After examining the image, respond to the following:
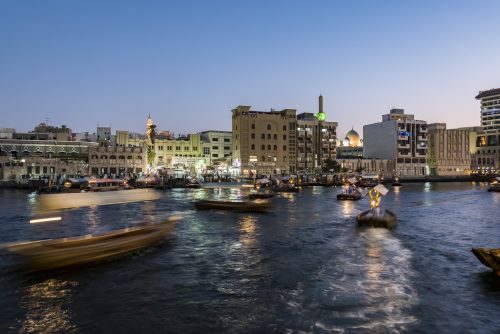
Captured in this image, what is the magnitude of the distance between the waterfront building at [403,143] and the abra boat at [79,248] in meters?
148

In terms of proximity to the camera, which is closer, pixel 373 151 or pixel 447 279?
pixel 447 279

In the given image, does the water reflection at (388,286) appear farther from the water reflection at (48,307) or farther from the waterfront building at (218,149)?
the waterfront building at (218,149)

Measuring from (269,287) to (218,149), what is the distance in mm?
123173

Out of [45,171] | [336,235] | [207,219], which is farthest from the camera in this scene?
[45,171]

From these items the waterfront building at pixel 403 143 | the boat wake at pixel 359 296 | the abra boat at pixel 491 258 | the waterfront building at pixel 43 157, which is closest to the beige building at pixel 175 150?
the waterfront building at pixel 43 157

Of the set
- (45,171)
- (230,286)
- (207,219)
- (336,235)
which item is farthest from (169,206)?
(45,171)

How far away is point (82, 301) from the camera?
1573cm

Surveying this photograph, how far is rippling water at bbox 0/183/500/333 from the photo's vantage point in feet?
45.7

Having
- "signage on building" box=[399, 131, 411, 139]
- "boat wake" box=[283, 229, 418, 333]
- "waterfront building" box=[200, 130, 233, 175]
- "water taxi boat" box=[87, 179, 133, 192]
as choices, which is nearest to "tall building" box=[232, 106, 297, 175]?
"waterfront building" box=[200, 130, 233, 175]

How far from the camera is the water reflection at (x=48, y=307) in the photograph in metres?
13.3

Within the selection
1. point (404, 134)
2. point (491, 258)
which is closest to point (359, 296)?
point (491, 258)

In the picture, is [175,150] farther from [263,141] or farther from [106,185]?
[106,185]

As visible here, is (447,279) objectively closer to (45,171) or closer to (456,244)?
(456,244)

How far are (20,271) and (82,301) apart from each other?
18.4ft
